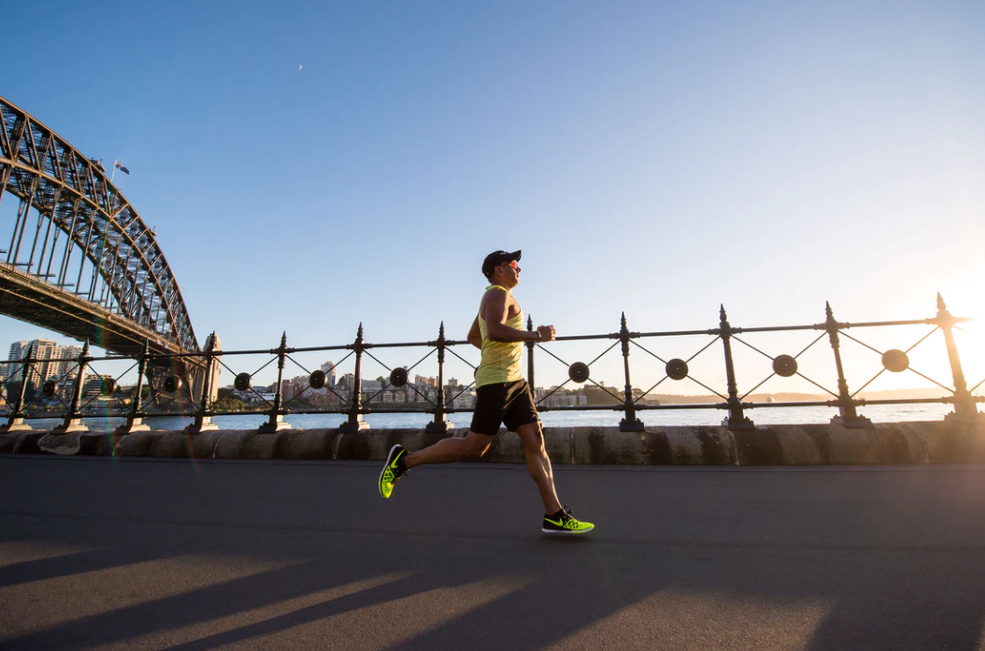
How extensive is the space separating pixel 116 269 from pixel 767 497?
71411 millimetres

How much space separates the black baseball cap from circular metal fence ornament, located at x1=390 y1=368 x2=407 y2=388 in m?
4.24

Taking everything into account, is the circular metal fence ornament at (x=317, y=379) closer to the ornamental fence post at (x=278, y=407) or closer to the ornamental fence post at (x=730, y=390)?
the ornamental fence post at (x=278, y=407)

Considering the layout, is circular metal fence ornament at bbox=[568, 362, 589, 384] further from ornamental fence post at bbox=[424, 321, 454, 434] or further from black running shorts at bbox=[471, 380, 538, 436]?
black running shorts at bbox=[471, 380, 538, 436]

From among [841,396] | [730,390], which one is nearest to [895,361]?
[841,396]

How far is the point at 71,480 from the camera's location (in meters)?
4.61

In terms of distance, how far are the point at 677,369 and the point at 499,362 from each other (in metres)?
4.14

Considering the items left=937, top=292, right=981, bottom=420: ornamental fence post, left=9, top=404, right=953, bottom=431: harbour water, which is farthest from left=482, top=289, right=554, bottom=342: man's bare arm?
left=937, top=292, right=981, bottom=420: ornamental fence post

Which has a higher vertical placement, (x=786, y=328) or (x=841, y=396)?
(x=786, y=328)

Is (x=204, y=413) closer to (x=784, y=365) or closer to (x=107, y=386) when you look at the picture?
(x=107, y=386)

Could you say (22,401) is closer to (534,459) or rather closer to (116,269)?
(534,459)

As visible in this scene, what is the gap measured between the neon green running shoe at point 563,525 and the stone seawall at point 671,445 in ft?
8.74

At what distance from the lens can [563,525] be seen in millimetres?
2596

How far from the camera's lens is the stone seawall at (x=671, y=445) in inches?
187

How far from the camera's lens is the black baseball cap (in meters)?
3.21
